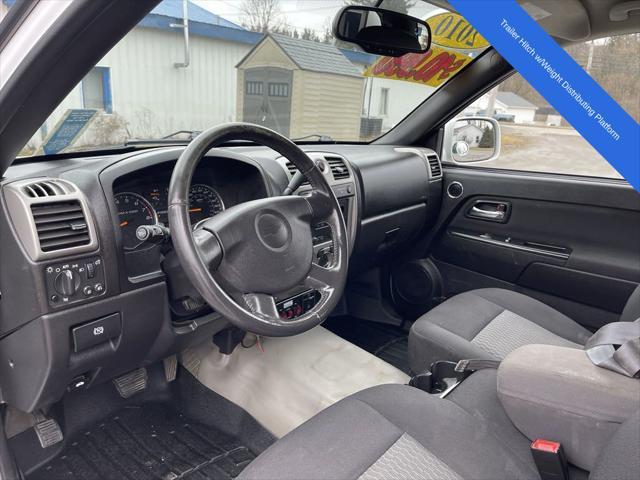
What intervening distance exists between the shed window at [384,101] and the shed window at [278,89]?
0.53 metres

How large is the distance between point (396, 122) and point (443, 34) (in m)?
0.71

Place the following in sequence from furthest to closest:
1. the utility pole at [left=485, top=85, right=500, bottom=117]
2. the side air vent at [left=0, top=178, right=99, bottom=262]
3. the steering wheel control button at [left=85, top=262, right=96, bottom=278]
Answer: the utility pole at [left=485, top=85, right=500, bottom=117]
the steering wheel control button at [left=85, top=262, right=96, bottom=278]
the side air vent at [left=0, top=178, right=99, bottom=262]

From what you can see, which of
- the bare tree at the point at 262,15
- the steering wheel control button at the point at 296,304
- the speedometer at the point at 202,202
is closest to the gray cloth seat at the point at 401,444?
the steering wheel control button at the point at 296,304

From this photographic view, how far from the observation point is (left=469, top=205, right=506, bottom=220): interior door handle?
270 cm

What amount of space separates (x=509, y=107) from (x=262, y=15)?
1.29 metres

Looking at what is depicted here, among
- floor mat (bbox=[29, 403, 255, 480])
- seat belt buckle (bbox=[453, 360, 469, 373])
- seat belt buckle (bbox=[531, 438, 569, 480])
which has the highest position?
seat belt buckle (bbox=[531, 438, 569, 480])

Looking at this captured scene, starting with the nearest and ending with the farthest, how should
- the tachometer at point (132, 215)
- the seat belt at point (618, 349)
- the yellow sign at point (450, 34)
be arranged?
the seat belt at point (618, 349) < the tachometer at point (132, 215) < the yellow sign at point (450, 34)

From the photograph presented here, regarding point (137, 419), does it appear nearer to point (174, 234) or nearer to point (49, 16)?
point (174, 234)

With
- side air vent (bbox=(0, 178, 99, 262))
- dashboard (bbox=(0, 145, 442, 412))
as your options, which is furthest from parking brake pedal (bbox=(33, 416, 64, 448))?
side air vent (bbox=(0, 178, 99, 262))

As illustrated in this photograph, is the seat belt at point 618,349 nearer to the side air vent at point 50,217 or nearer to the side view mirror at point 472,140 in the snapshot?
the side air vent at point 50,217

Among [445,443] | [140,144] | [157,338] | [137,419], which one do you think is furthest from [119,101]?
[445,443]

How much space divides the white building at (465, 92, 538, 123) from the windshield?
0.22 m

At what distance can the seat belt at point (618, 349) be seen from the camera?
43.6 inches

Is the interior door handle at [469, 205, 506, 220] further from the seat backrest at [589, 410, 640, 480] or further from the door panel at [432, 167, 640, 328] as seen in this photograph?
the seat backrest at [589, 410, 640, 480]
